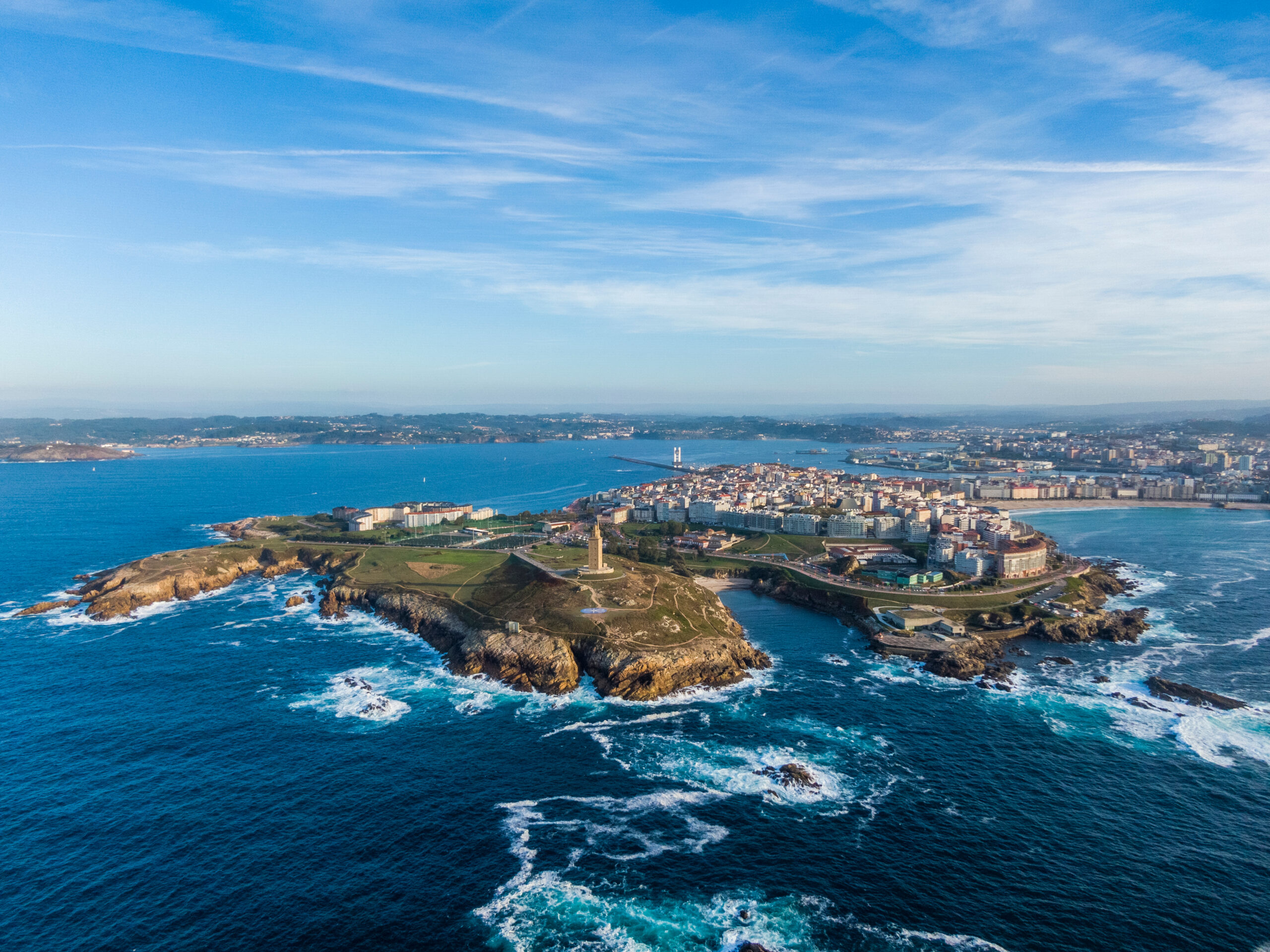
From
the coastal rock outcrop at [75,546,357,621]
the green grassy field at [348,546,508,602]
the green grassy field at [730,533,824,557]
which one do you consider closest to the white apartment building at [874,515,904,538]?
the green grassy field at [730,533,824,557]

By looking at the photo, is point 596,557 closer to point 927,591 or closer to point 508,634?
point 508,634

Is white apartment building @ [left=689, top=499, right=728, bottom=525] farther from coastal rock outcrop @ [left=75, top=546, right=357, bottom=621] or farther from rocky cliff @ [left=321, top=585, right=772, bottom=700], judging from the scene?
rocky cliff @ [left=321, top=585, right=772, bottom=700]

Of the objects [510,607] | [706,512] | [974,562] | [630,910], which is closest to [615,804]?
[630,910]

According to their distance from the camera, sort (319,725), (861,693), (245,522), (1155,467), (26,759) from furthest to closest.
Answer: (1155,467) < (245,522) < (861,693) < (319,725) < (26,759)

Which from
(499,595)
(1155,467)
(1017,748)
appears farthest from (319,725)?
(1155,467)

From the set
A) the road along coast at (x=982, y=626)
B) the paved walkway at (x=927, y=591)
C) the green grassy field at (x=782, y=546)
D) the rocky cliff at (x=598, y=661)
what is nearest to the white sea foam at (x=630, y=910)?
the rocky cliff at (x=598, y=661)

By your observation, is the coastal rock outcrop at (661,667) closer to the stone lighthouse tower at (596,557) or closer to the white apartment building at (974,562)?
the stone lighthouse tower at (596,557)

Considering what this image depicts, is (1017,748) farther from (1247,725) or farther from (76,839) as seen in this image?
(76,839)
